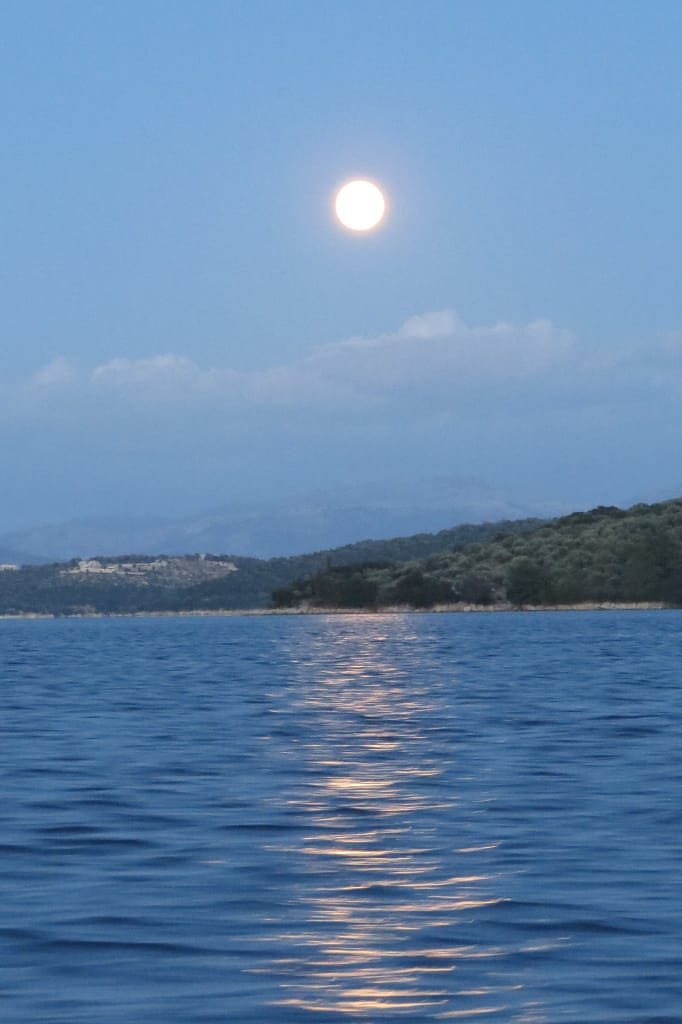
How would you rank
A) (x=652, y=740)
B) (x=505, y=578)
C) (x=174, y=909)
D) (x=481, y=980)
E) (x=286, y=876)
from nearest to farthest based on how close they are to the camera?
(x=481, y=980) < (x=174, y=909) < (x=286, y=876) < (x=652, y=740) < (x=505, y=578)

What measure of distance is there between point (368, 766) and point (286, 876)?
10.0 m

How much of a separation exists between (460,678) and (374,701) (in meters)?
10.6

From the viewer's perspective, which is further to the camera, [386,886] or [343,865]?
[343,865]

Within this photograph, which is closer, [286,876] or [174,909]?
[174,909]

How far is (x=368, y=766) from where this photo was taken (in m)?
25.6

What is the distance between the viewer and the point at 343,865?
16328 mm

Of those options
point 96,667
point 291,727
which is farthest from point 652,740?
point 96,667

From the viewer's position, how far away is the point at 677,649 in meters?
71.1

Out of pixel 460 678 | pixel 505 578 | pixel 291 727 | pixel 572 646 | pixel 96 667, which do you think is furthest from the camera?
pixel 505 578

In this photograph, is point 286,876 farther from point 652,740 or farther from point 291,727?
point 291,727

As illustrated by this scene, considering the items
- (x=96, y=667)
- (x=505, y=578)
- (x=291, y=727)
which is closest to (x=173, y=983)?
(x=291, y=727)

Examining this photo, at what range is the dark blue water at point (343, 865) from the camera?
11344 mm

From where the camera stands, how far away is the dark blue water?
37.2 feet

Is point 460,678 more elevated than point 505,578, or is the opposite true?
point 505,578
